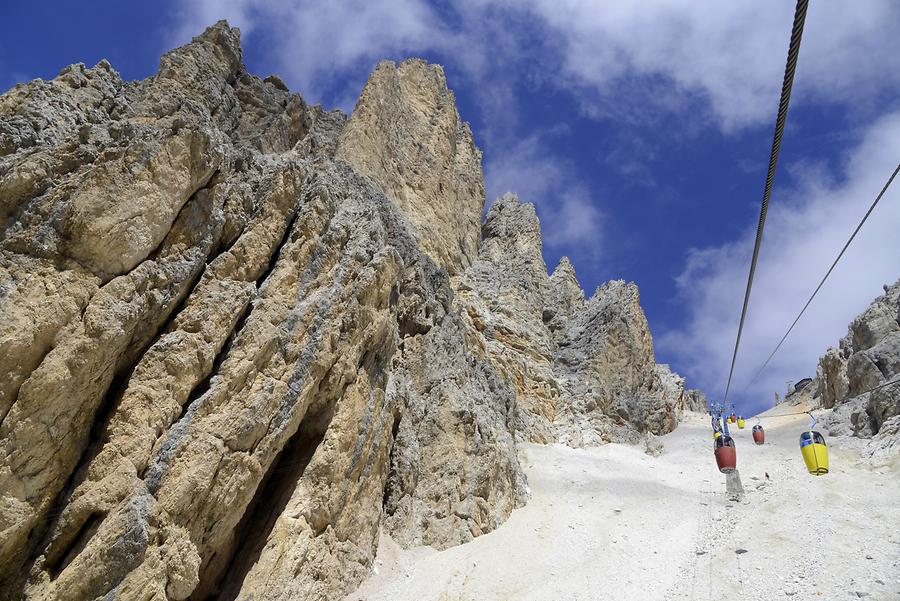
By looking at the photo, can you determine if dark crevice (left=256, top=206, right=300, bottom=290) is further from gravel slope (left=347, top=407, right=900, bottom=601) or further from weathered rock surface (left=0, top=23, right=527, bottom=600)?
gravel slope (left=347, top=407, right=900, bottom=601)

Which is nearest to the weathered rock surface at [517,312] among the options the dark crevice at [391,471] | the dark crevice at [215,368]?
the dark crevice at [391,471]

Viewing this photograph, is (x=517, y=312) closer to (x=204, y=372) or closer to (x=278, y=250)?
(x=278, y=250)

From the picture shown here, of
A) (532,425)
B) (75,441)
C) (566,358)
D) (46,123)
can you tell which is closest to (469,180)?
(566,358)

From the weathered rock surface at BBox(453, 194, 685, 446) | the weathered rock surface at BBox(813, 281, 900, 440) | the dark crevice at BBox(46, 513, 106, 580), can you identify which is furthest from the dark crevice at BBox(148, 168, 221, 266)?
Answer: the weathered rock surface at BBox(813, 281, 900, 440)

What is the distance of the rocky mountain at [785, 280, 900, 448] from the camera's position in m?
29.9

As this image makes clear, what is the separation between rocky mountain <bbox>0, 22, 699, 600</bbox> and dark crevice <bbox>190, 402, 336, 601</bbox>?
0.06m

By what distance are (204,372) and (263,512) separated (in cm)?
411

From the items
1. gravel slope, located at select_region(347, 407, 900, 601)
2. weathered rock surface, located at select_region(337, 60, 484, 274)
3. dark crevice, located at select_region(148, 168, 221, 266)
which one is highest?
weathered rock surface, located at select_region(337, 60, 484, 274)

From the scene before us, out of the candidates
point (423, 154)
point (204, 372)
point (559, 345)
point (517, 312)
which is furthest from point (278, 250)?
point (559, 345)

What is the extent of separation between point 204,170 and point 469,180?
143ft

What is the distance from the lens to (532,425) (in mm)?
35219

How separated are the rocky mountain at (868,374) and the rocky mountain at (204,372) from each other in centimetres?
2071

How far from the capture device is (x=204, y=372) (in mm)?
12789

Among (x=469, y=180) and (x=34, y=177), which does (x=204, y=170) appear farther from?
(x=469, y=180)
